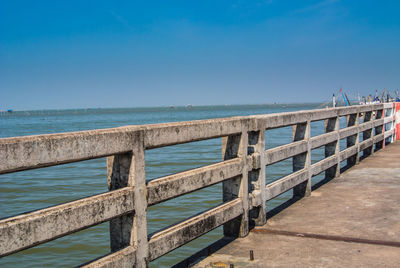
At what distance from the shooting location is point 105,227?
29.5 ft

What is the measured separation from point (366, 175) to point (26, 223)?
7.11 metres

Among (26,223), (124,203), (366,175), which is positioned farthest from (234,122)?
(366,175)

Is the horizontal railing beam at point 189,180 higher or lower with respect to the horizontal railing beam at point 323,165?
higher

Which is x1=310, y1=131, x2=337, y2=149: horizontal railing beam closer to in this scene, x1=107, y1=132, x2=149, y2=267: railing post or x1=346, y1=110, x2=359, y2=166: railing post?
x1=346, y1=110, x2=359, y2=166: railing post

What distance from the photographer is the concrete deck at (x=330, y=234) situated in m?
4.12

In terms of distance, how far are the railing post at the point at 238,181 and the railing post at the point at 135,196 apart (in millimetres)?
1599

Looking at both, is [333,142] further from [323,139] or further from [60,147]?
[60,147]

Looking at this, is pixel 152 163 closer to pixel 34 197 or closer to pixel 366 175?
pixel 34 197

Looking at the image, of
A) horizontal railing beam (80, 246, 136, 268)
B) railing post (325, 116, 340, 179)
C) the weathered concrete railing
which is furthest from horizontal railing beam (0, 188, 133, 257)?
railing post (325, 116, 340, 179)

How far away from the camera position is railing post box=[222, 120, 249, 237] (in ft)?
15.9

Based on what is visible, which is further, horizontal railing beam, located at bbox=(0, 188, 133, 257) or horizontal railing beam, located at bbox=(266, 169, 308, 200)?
horizontal railing beam, located at bbox=(266, 169, 308, 200)

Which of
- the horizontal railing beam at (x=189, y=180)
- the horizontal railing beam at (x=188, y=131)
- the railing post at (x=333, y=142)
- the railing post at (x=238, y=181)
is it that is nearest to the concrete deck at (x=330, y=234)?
the railing post at (x=238, y=181)

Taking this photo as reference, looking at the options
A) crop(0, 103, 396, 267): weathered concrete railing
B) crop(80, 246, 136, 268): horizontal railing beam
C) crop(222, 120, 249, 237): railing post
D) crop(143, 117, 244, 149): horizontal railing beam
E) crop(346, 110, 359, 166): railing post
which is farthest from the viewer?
crop(346, 110, 359, 166): railing post

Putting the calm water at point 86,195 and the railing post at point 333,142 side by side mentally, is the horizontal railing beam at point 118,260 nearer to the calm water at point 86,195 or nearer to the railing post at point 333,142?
the calm water at point 86,195
